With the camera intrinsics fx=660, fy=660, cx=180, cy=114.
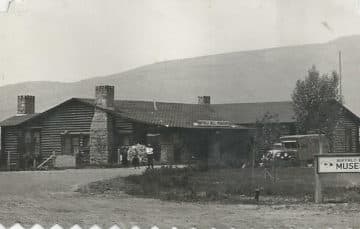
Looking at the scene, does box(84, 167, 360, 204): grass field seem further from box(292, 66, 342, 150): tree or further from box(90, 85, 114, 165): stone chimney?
box(292, 66, 342, 150): tree

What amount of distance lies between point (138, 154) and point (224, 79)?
243 centimetres

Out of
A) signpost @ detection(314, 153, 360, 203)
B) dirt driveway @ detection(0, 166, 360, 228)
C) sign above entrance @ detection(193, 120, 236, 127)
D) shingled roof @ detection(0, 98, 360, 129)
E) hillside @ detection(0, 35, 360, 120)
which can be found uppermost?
hillside @ detection(0, 35, 360, 120)

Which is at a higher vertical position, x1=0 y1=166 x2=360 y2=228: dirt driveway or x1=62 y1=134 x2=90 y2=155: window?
x1=62 y1=134 x2=90 y2=155: window

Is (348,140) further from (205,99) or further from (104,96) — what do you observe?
(104,96)

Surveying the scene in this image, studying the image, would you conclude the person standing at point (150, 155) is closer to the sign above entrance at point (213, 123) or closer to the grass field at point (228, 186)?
the grass field at point (228, 186)

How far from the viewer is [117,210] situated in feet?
30.0

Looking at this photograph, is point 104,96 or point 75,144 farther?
point 75,144

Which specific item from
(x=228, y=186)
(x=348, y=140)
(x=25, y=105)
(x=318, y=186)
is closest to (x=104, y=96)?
(x=25, y=105)

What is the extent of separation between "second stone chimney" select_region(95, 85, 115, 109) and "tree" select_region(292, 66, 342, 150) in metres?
2.82

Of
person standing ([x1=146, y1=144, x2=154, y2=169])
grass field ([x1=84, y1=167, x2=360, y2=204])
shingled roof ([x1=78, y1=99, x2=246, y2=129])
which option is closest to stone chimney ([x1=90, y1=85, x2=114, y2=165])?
shingled roof ([x1=78, y1=99, x2=246, y2=129])

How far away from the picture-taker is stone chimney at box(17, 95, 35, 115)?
9422 millimetres

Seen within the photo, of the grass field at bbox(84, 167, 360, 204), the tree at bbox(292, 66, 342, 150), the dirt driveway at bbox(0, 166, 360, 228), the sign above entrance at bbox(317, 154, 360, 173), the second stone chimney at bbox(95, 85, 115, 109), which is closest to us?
the dirt driveway at bbox(0, 166, 360, 228)

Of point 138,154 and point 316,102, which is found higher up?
point 316,102

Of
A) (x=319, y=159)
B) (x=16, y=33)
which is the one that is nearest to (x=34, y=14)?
(x=16, y=33)
